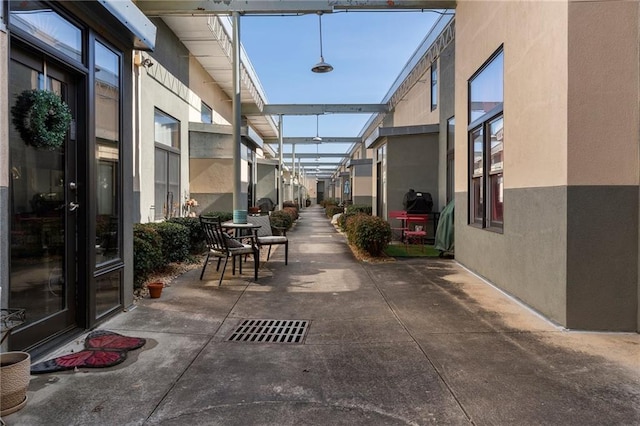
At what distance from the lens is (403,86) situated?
14508mm

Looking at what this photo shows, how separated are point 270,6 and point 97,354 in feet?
21.2

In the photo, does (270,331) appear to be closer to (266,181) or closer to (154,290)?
(154,290)

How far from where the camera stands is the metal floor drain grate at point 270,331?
382cm

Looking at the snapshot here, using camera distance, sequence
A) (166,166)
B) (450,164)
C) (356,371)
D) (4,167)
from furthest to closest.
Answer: (450,164) → (166,166) → (356,371) → (4,167)

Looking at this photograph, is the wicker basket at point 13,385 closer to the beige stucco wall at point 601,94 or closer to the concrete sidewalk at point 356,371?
the concrete sidewalk at point 356,371

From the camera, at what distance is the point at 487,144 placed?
6.38 metres

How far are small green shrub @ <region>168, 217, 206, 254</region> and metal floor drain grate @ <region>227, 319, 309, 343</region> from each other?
170 inches

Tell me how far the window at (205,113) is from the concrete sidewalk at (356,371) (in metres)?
8.98

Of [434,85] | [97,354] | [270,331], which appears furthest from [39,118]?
[434,85]

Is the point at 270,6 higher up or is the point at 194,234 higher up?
the point at 270,6

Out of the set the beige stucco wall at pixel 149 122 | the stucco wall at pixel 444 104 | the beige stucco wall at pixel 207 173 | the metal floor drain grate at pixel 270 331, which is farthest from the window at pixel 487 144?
the beige stucco wall at pixel 207 173

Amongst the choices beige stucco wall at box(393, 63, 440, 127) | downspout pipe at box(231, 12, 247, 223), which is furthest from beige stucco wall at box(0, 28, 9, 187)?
beige stucco wall at box(393, 63, 440, 127)

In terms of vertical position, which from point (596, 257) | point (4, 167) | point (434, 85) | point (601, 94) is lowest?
point (596, 257)

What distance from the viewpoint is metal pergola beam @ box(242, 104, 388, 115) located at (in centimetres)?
1596
